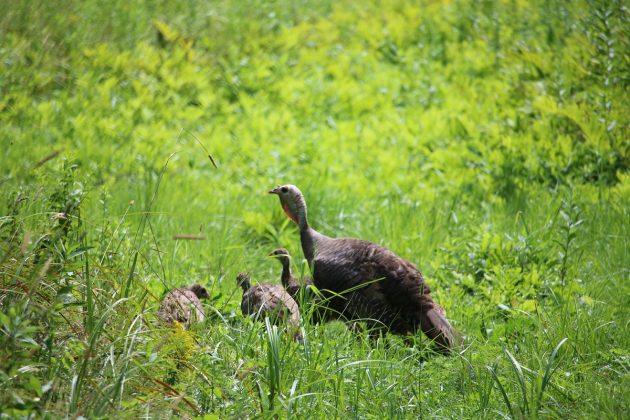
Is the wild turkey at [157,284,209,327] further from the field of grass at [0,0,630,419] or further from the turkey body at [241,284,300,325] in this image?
the turkey body at [241,284,300,325]

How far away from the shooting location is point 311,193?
6.95 m

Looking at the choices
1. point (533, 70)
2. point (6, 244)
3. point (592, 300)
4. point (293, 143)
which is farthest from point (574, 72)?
point (6, 244)

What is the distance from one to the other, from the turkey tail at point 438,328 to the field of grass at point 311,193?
0.17 metres

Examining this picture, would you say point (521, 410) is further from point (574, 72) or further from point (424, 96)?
point (424, 96)

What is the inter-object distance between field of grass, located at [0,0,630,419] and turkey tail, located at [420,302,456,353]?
0.17 m

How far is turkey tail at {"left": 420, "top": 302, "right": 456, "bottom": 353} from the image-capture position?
4832 mm

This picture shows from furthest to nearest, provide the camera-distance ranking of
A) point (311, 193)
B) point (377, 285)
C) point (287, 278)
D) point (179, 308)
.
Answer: point (311, 193) < point (287, 278) < point (377, 285) < point (179, 308)

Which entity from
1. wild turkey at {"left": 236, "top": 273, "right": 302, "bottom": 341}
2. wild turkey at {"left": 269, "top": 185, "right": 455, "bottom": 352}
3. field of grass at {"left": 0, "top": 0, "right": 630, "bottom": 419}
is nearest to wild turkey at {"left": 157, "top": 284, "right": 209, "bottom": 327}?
field of grass at {"left": 0, "top": 0, "right": 630, "bottom": 419}

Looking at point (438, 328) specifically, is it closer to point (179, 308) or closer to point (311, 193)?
point (179, 308)

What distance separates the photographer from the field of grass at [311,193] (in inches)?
149

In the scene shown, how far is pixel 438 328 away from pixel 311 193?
237cm

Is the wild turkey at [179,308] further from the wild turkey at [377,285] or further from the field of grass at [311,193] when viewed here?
the wild turkey at [377,285]

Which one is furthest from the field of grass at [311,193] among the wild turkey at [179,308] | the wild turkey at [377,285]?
the wild turkey at [377,285]

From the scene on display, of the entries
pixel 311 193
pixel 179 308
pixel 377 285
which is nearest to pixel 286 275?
pixel 377 285
